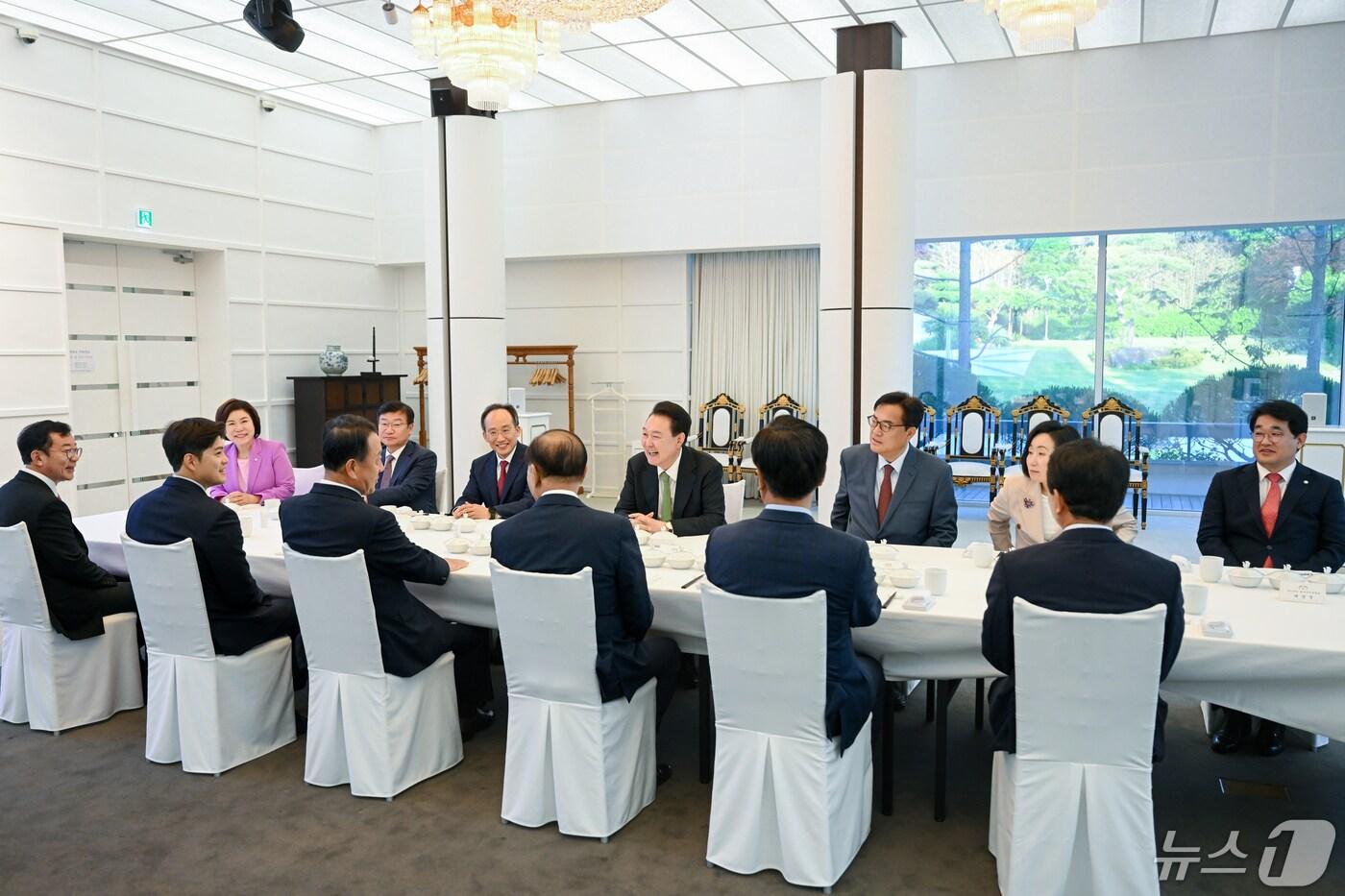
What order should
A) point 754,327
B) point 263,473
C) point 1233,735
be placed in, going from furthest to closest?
point 754,327 → point 263,473 → point 1233,735

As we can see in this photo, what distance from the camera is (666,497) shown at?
17.3ft

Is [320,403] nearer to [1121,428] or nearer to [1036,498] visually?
[1121,428]

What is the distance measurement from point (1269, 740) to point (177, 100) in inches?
368

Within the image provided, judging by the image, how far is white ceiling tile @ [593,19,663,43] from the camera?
8156 millimetres

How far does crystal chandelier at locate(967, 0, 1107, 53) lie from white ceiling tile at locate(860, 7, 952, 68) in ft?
9.35

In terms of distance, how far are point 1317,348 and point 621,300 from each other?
253 inches

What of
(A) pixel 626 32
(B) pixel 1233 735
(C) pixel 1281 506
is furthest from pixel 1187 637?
(A) pixel 626 32

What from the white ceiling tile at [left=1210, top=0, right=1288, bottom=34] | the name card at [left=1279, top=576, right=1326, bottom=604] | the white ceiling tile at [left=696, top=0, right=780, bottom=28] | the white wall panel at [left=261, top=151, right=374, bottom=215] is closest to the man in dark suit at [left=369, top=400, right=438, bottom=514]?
the white ceiling tile at [left=696, top=0, right=780, bottom=28]

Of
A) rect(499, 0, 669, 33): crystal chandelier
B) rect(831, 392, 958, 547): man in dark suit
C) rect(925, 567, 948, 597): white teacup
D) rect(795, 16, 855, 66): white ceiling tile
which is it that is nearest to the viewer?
rect(925, 567, 948, 597): white teacup

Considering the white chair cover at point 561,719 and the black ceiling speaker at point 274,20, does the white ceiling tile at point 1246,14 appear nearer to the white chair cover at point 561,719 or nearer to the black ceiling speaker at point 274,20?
the black ceiling speaker at point 274,20

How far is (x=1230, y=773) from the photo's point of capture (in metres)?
3.96

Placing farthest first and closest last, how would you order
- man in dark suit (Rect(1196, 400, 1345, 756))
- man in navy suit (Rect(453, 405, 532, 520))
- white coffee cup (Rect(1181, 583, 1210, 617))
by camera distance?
man in navy suit (Rect(453, 405, 532, 520))
man in dark suit (Rect(1196, 400, 1345, 756))
white coffee cup (Rect(1181, 583, 1210, 617))

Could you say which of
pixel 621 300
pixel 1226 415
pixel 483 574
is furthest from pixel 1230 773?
pixel 621 300

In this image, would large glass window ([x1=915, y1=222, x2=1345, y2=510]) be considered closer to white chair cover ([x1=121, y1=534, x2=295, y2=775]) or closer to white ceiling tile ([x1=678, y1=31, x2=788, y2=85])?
white ceiling tile ([x1=678, y1=31, x2=788, y2=85])
